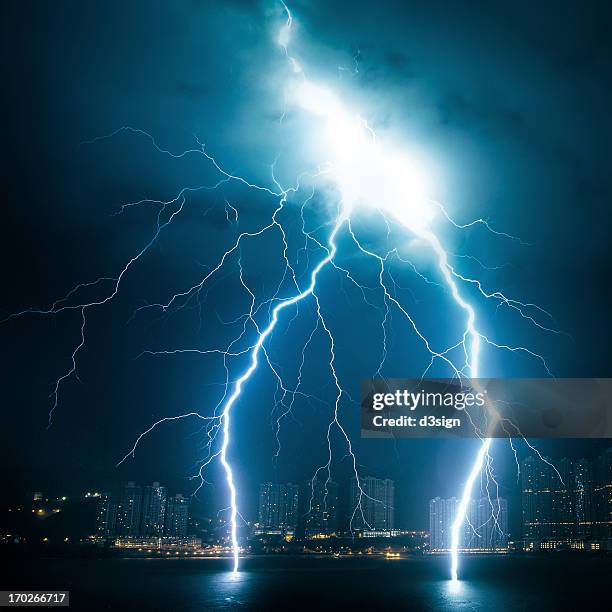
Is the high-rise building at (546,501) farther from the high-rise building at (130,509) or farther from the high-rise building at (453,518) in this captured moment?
the high-rise building at (130,509)

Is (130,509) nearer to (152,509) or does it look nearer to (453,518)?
(152,509)

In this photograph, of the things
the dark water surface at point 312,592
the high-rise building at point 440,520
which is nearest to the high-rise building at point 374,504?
the high-rise building at point 440,520

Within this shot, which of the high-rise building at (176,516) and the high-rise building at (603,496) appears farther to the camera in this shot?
the high-rise building at (176,516)

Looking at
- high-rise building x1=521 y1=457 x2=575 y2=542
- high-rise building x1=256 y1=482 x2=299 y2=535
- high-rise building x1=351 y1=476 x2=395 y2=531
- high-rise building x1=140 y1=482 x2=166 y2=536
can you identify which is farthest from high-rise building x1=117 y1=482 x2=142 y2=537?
high-rise building x1=521 y1=457 x2=575 y2=542

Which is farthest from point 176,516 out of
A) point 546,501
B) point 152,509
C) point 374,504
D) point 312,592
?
point 312,592

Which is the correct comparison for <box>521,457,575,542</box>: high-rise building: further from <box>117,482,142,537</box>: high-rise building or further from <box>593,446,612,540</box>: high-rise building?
<box>117,482,142,537</box>: high-rise building

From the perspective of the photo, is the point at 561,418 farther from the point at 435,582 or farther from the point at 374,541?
the point at 374,541

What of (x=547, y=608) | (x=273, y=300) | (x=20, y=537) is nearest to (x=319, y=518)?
(x=20, y=537)
